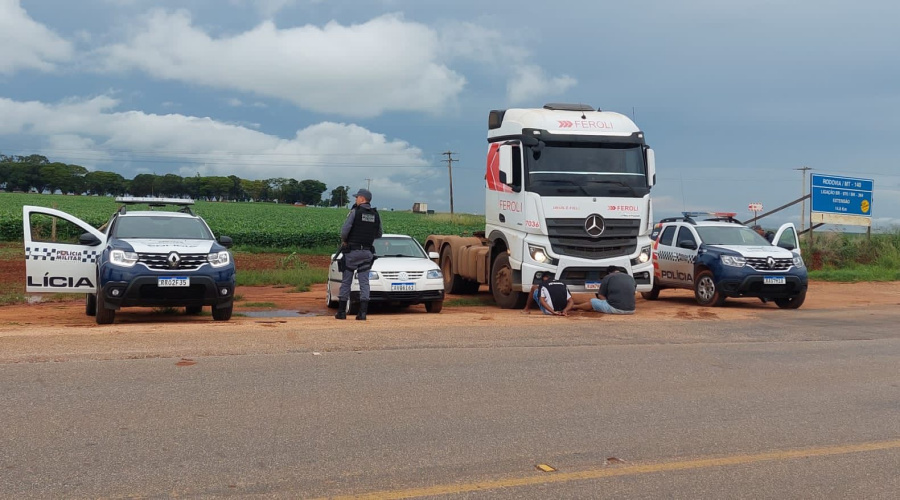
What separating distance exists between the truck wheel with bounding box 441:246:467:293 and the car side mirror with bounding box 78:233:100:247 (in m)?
8.37

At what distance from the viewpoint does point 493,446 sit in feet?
18.6

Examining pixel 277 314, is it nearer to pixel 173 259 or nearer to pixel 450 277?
pixel 173 259

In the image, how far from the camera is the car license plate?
12.0 m

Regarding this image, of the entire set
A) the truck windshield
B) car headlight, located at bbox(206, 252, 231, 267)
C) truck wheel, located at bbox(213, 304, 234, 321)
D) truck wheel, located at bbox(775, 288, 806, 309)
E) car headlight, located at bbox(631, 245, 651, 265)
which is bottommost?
truck wheel, located at bbox(775, 288, 806, 309)

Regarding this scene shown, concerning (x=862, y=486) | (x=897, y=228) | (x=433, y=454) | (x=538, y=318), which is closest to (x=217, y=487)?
(x=433, y=454)

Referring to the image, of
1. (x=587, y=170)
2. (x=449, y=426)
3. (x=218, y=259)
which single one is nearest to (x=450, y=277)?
(x=587, y=170)

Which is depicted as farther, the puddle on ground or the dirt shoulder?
the puddle on ground

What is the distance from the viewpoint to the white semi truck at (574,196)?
14844 mm

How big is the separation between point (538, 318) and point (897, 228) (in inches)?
1029

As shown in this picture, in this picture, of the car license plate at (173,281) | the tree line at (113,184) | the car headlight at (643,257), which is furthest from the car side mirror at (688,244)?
the tree line at (113,184)

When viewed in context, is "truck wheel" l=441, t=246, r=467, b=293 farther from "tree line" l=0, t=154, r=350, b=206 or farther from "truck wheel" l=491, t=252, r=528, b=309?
"tree line" l=0, t=154, r=350, b=206

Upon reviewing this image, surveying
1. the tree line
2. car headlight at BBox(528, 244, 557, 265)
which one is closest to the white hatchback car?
car headlight at BBox(528, 244, 557, 265)

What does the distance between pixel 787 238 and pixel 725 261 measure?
324cm

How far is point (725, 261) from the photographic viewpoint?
16766mm
